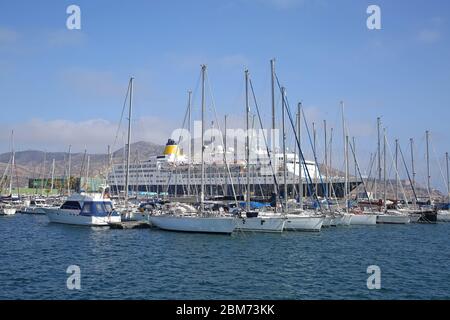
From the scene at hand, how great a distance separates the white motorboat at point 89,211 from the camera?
39062 mm

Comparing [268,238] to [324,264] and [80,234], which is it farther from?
[80,234]

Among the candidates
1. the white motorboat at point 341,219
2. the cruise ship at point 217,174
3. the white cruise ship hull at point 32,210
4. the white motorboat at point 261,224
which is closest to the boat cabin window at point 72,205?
the white motorboat at point 261,224

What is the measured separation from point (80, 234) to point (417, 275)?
79.0ft

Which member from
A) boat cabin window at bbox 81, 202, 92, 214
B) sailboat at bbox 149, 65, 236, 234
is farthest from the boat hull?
sailboat at bbox 149, 65, 236, 234

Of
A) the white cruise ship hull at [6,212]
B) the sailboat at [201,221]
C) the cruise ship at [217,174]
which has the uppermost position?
the cruise ship at [217,174]

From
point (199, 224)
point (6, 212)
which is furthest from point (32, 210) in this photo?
point (199, 224)

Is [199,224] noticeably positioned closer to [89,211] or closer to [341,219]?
[89,211]

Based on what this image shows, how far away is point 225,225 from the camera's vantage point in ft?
106

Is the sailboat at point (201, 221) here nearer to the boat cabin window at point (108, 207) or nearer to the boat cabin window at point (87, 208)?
the boat cabin window at point (108, 207)

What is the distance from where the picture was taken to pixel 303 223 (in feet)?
116

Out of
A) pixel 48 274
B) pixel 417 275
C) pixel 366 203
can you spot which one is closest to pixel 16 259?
pixel 48 274

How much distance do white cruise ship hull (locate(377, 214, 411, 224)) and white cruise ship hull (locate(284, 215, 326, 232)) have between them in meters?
15.8

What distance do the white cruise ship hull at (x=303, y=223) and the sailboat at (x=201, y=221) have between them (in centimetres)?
518
